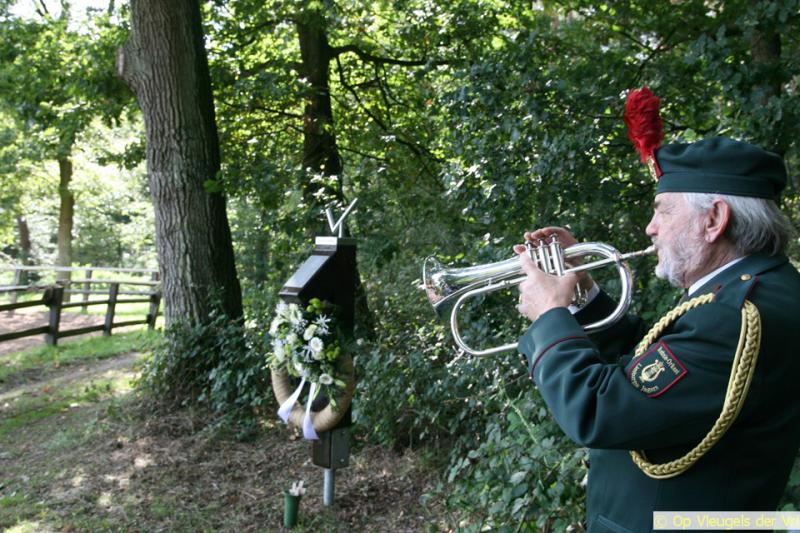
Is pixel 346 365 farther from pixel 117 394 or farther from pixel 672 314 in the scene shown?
pixel 117 394

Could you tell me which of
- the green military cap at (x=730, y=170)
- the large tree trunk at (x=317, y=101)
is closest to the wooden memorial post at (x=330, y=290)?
the large tree trunk at (x=317, y=101)

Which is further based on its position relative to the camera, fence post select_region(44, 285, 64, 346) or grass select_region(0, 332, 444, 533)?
fence post select_region(44, 285, 64, 346)

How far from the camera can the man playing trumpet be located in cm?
158

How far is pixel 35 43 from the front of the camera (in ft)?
28.0

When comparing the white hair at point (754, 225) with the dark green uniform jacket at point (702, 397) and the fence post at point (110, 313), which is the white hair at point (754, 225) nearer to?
the dark green uniform jacket at point (702, 397)

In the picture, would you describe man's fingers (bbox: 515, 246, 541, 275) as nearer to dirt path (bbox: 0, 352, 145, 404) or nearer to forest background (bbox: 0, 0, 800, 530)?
forest background (bbox: 0, 0, 800, 530)

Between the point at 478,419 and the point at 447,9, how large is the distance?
4248 millimetres

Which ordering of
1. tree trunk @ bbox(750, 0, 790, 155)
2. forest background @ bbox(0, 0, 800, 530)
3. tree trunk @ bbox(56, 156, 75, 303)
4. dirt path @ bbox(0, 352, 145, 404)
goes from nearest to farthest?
tree trunk @ bbox(750, 0, 790, 155)
forest background @ bbox(0, 0, 800, 530)
dirt path @ bbox(0, 352, 145, 404)
tree trunk @ bbox(56, 156, 75, 303)

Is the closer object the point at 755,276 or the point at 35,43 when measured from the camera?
the point at 755,276

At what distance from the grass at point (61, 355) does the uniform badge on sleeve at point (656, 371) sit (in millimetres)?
7653

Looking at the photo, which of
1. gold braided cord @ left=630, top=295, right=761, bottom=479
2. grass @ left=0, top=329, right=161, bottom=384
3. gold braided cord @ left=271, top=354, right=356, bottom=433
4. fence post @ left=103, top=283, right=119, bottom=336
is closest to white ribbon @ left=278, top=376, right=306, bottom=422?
gold braided cord @ left=271, top=354, right=356, bottom=433

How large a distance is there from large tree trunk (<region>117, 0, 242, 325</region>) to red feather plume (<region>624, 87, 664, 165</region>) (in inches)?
208

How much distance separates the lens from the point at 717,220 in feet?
5.66

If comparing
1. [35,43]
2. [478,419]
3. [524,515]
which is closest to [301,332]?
[478,419]
